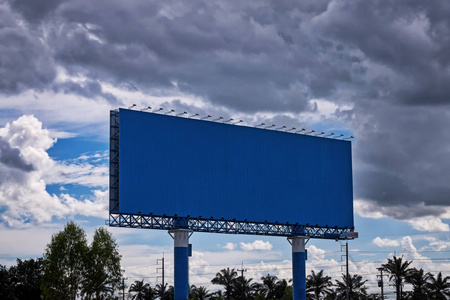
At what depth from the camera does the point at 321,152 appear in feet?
272

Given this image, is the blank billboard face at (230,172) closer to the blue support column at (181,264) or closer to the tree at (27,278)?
the blue support column at (181,264)

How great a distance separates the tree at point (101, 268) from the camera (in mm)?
73938

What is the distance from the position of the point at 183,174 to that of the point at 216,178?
416 cm

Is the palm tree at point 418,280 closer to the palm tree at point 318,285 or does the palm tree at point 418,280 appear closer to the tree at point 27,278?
the palm tree at point 318,285

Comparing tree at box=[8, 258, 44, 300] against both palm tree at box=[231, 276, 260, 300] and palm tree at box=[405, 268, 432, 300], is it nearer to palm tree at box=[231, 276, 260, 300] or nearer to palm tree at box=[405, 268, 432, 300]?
palm tree at box=[231, 276, 260, 300]

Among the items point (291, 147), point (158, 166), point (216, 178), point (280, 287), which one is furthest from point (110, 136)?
point (280, 287)

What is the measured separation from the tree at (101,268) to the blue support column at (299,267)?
68.1 feet

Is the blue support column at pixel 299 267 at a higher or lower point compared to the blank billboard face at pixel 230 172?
lower

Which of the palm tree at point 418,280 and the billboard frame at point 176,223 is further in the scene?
the palm tree at point 418,280

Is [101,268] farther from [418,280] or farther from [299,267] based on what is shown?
[418,280]

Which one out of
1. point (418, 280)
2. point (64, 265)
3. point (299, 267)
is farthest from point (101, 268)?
point (418, 280)

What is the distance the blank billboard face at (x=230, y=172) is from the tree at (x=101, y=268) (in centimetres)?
1141

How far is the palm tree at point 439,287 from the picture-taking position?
300 ft

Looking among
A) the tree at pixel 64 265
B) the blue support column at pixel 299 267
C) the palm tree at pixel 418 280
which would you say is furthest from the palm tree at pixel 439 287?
the tree at pixel 64 265
